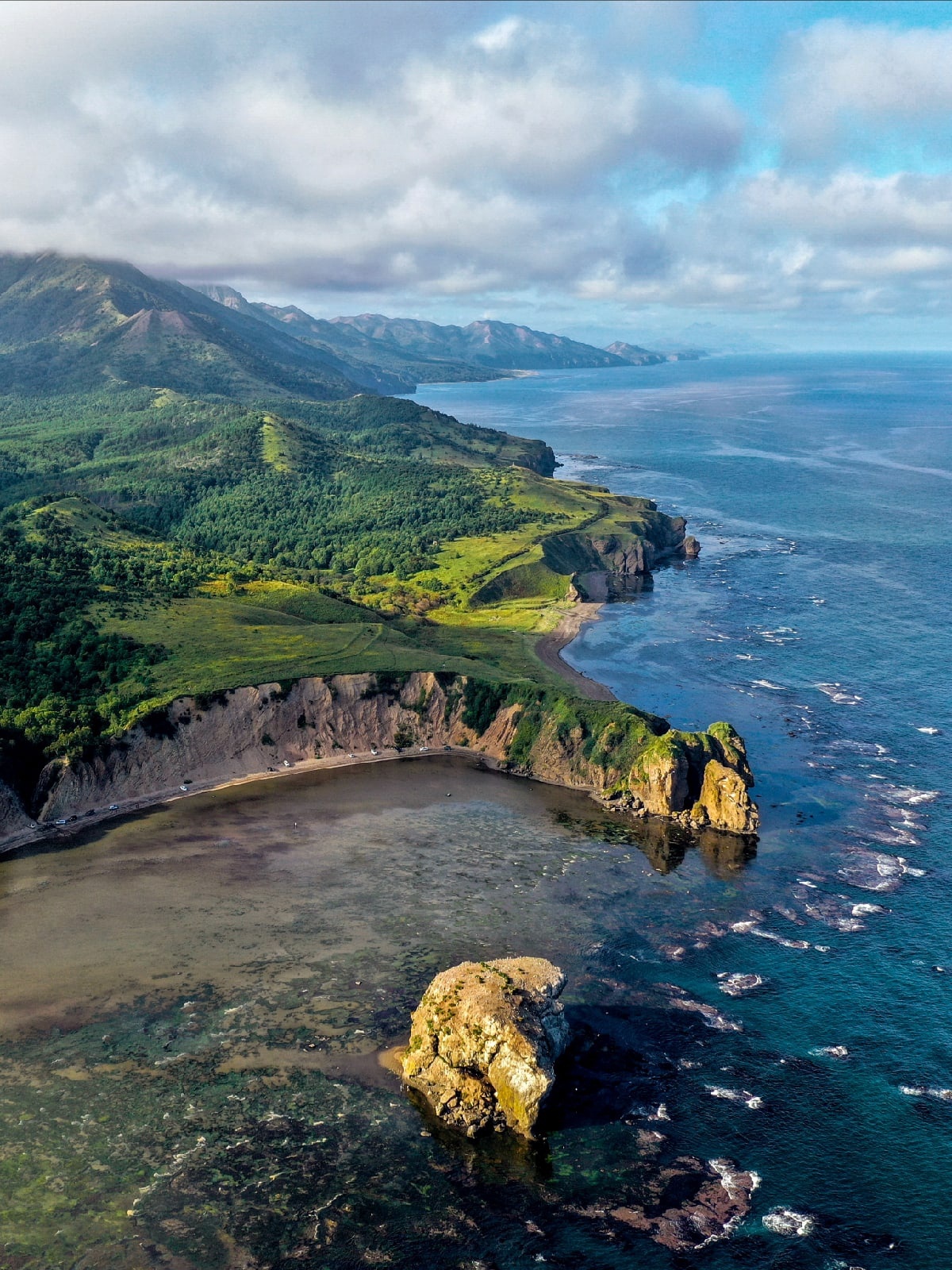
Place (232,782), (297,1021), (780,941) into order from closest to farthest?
(297,1021) < (780,941) < (232,782)

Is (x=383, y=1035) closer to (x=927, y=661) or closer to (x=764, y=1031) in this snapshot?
(x=764, y=1031)

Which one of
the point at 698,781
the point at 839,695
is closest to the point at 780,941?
the point at 698,781

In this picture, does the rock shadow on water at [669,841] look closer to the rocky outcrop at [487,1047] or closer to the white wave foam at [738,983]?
the white wave foam at [738,983]

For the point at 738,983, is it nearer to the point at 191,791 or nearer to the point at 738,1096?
the point at 738,1096

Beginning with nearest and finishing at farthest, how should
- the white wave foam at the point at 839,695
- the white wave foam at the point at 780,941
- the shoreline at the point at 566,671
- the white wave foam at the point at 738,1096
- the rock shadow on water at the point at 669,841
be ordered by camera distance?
1. the white wave foam at the point at 738,1096
2. the white wave foam at the point at 780,941
3. the rock shadow on water at the point at 669,841
4. the white wave foam at the point at 839,695
5. the shoreline at the point at 566,671

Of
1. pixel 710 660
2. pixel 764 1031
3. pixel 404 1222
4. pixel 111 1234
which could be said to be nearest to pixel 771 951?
pixel 764 1031

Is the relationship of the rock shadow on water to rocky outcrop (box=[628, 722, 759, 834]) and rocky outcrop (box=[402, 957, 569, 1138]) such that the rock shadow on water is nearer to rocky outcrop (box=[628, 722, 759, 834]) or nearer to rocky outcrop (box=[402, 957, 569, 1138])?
rocky outcrop (box=[628, 722, 759, 834])

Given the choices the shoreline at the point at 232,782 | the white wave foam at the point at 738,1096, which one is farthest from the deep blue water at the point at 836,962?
the shoreline at the point at 232,782
